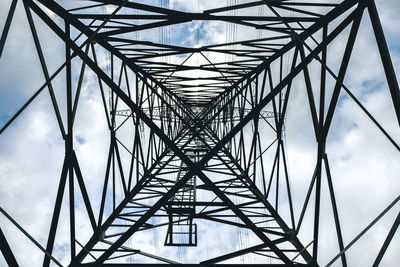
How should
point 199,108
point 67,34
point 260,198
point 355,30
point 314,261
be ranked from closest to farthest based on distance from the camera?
point 355,30
point 314,261
point 67,34
point 260,198
point 199,108

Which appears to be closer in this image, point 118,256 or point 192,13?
point 118,256

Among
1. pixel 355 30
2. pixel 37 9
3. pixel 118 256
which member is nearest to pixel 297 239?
pixel 118 256

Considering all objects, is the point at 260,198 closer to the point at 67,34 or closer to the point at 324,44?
the point at 324,44

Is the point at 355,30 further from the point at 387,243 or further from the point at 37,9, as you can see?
the point at 37,9

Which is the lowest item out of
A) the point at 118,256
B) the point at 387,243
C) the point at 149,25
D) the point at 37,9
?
the point at 387,243

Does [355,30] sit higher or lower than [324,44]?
lower

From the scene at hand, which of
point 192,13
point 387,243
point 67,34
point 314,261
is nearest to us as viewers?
point 387,243

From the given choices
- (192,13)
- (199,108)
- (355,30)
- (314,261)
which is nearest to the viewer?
(355,30)

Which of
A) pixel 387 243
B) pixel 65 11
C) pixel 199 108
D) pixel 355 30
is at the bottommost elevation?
pixel 387 243

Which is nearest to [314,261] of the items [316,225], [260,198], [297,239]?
[316,225]
